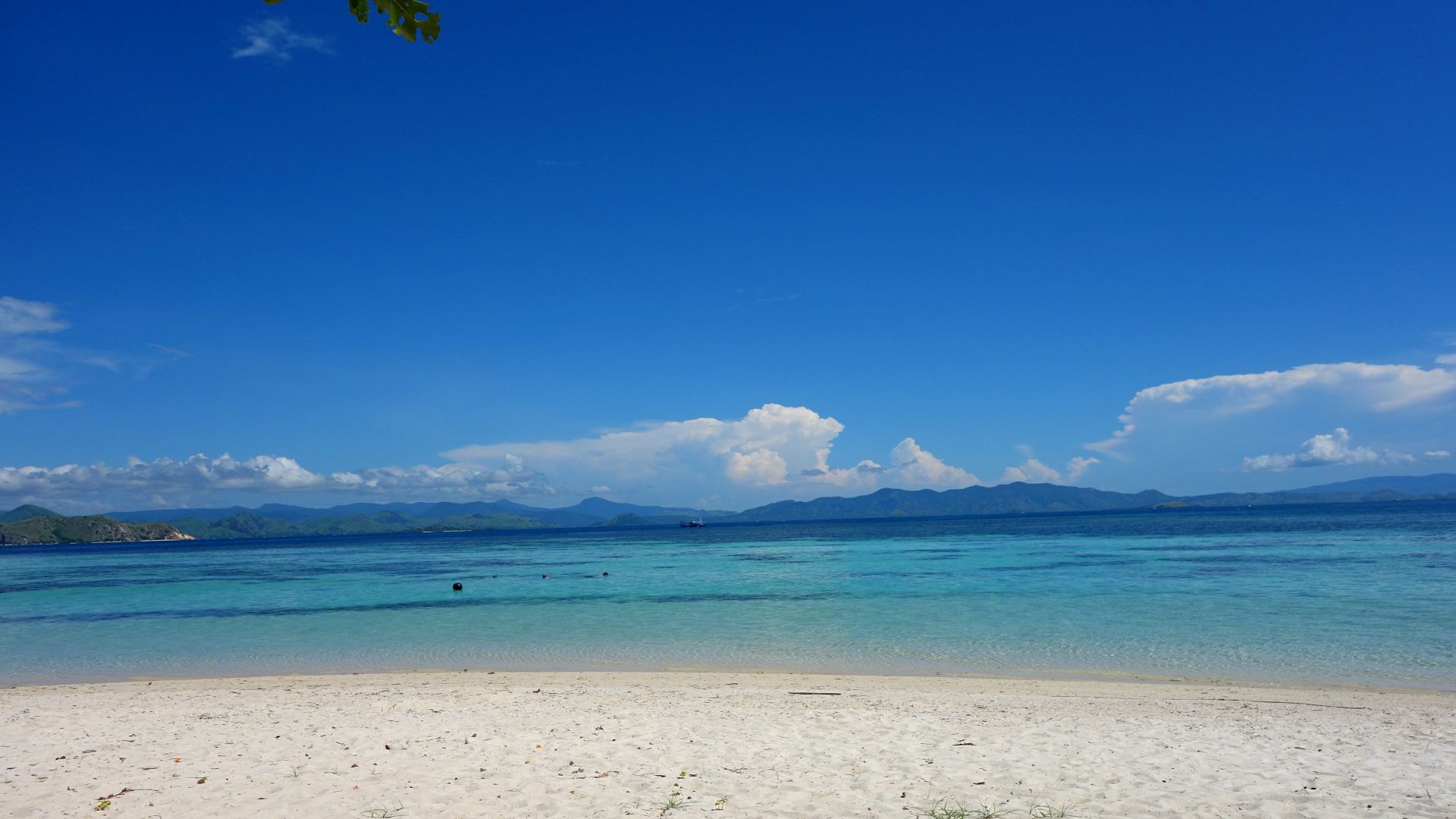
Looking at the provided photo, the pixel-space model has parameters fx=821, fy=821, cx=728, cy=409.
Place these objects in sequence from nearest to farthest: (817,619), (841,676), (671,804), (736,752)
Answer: (671,804), (736,752), (841,676), (817,619)

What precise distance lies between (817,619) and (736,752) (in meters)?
16.2

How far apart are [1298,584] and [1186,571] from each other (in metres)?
8.65

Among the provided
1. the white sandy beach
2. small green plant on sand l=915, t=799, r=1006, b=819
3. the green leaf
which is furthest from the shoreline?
the green leaf

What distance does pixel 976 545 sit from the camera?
73750 mm

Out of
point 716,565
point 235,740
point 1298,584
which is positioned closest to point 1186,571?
point 1298,584

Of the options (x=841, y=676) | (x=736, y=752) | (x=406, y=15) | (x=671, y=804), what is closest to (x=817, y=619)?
(x=841, y=676)

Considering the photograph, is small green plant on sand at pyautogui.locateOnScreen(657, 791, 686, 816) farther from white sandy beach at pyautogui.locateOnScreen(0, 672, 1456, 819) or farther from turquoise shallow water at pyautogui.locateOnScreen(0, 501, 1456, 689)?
turquoise shallow water at pyautogui.locateOnScreen(0, 501, 1456, 689)

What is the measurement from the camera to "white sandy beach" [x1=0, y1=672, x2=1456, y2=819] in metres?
8.05

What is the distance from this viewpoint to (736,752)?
10.1m

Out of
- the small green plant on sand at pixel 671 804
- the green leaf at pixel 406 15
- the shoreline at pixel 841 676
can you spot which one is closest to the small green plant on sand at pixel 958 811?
the small green plant on sand at pixel 671 804

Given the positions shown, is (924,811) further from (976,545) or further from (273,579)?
(976,545)

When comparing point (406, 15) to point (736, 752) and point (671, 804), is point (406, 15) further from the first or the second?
point (736, 752)

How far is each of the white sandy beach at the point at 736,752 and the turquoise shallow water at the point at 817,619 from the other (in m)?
3.83

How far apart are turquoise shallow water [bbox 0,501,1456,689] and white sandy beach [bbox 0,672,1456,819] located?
3.83 metres
